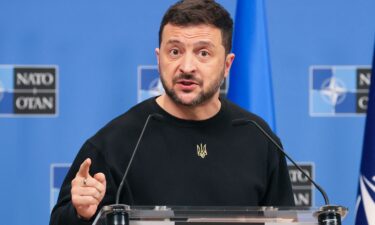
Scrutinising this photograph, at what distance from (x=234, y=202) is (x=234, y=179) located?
0.22ft

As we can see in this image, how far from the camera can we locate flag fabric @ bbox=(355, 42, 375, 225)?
327 cm

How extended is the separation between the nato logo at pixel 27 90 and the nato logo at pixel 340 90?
1.16 metres

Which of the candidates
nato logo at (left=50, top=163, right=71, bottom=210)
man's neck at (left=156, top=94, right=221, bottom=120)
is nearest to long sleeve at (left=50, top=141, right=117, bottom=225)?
man's neck at (left=156, top=94, right=221, bottom=120)

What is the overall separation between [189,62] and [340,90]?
1.58 m

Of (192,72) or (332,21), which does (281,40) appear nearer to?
(332,21)

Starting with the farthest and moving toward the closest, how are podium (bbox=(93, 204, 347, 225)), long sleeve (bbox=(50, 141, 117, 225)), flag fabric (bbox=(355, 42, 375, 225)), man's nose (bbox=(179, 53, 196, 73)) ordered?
flag fabric (bbox=(355, 42, 375, 225)) < man's nose (bbox=(179, 53, 196, 73)) < long sleeve (bbox=(50, 141, 117, 225)) < podium (bbox=(93, 204, 347, 225))

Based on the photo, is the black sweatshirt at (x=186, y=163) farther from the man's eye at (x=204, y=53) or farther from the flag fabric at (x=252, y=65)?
the flag fabric at (x=252, y=65)

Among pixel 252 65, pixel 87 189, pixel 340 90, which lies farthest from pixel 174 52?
pixel 340 90

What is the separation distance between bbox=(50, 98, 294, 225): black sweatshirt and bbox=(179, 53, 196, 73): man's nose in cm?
20

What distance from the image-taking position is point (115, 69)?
12.0ft

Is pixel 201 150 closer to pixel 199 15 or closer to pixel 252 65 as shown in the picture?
pixel 199 15

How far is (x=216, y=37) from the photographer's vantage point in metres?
2.37

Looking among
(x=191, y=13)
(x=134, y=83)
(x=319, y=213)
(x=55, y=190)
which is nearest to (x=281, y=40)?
(x=134, y=83)

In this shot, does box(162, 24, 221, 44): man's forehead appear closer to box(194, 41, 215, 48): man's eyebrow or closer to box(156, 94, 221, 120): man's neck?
box(194, 41, 215, 48): man's eyebrow
